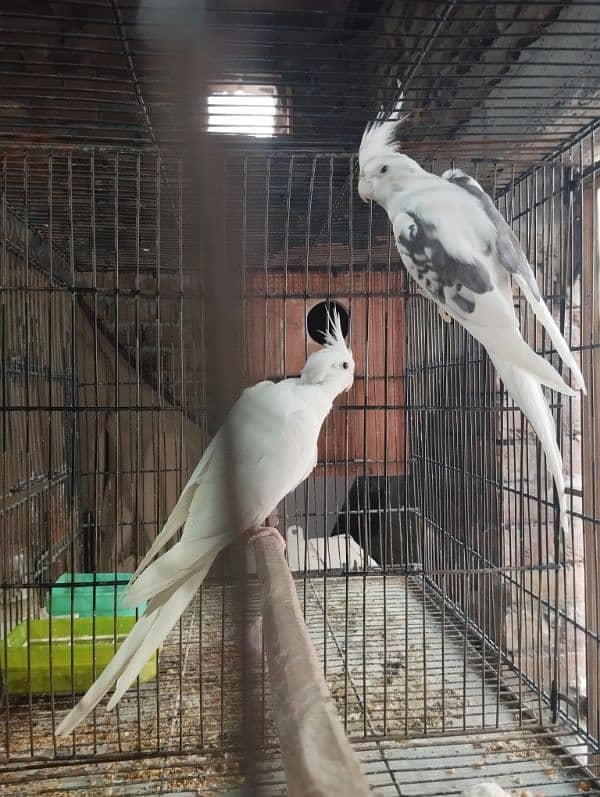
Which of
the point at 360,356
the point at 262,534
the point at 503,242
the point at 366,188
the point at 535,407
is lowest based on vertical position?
the point at 262,534

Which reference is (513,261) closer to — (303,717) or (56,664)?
(303,717)

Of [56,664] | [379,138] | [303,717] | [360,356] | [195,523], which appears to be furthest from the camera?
[360,356]

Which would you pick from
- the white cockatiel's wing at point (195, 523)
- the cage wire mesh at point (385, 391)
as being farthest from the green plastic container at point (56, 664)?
the white cockatiel's wing at point (195, 523)

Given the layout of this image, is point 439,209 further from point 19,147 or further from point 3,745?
point 3,745

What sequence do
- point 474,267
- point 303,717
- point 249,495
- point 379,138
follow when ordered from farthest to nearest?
point 379,138, point 474,267, point 249,495, point 303,717

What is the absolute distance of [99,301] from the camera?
8.66 feet

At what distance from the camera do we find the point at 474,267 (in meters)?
1.20

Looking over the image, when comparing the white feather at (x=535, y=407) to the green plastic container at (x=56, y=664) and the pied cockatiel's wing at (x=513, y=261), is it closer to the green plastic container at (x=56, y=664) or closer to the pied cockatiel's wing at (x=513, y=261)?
the pied cockatiel's wing at (x=513, y=261)

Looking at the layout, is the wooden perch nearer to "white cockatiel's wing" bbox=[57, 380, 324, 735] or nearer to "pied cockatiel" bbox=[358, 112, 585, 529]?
"white cockatiel's wing" bbox=[57, 380, 324, 735]

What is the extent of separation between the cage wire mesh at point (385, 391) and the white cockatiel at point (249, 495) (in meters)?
0.08

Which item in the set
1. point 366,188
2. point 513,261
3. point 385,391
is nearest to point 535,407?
point 513,261

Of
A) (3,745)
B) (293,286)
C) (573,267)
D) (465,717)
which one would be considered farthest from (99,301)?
(465,717)

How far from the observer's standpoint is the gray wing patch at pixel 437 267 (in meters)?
1.20

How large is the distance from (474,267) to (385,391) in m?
0.43
